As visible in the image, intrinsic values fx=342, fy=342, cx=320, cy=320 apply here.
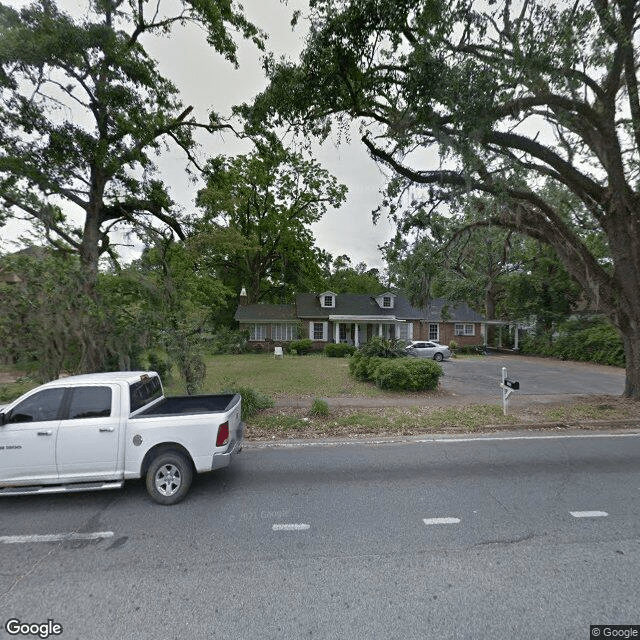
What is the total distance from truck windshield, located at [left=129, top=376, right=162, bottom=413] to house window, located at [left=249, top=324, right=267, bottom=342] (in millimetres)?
24611

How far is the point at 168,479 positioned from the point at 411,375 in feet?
29.3

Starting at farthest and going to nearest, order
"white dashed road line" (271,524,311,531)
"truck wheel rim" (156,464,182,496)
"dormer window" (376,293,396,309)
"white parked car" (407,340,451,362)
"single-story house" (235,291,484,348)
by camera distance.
Result: "dormer window" (376,293,396,309)
"single-story house" (235,291,484,348)
"white parked car" (407,340,451,362)
"truck wheel rim" (156,464,182,496)
"white dashed road line" (271,524,311,531)

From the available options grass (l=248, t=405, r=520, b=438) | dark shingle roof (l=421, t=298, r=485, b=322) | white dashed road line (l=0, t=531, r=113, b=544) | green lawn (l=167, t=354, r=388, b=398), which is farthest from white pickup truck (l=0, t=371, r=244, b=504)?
dark shingle roof (l=421, t=298, r=485, b=322)

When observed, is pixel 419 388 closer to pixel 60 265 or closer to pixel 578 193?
pixel 578 193

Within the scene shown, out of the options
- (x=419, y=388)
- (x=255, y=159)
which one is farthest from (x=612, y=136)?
(x=255, y=159)

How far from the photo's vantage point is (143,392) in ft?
16.9

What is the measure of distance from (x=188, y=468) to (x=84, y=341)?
499cm

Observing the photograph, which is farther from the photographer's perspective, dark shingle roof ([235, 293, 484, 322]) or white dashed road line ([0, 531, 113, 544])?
dark shingle roof ([235, 293, 484, 322])

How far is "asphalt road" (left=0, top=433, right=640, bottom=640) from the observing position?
8.33ft

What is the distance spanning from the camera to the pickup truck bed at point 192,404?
5.33m

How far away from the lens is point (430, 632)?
2422 millimetres

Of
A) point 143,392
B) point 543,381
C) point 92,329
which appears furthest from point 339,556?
point 543,381

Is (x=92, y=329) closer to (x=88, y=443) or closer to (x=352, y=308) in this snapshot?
(x=88, y=443)

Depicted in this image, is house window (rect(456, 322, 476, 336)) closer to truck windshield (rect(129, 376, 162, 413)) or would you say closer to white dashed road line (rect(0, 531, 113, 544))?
truck windshield (rect(129, 376, 162, 413))
